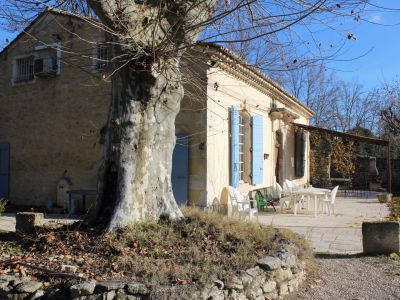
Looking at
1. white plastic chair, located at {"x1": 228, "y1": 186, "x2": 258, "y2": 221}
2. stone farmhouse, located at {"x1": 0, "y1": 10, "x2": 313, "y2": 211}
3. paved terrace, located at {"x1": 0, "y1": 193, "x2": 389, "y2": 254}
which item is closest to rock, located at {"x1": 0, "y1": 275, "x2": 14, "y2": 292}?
paved terrace, located at {"x1": 0, "y1": 193, "x2": 389, "y2": 254}

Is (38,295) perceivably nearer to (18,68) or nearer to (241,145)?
(241,145)

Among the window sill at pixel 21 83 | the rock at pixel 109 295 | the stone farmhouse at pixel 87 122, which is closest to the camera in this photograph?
the rock at pixel 109 295

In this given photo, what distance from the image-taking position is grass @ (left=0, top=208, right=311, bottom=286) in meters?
4.79

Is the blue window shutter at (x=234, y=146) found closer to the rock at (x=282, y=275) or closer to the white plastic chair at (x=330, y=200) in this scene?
the white plastic chair at (x=330, y=200)

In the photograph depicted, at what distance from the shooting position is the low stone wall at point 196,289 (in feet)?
14.1

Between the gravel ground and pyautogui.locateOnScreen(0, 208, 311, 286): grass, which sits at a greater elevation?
pyautogui.locateOnScreen(0, 208, 311, 286): grass

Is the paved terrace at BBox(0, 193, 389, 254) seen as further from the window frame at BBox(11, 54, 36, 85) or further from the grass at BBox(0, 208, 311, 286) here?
the window frame at BBox(11, 54, 36, 85)

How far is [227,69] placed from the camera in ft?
35.9

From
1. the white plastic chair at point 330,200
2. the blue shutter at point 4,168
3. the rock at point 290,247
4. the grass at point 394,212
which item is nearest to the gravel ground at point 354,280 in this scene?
the rock at point 290,247

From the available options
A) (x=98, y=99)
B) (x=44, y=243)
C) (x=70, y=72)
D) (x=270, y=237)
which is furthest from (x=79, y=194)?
(x=270, y=237)

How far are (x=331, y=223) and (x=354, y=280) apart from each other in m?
4.88

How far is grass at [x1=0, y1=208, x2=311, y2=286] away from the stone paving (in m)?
1.59

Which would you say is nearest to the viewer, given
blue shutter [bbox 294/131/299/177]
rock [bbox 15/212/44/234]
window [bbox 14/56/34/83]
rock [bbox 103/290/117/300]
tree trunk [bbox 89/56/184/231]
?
rock [bbox 103/290/117/300]

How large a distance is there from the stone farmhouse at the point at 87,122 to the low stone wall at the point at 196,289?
16.0 feet
